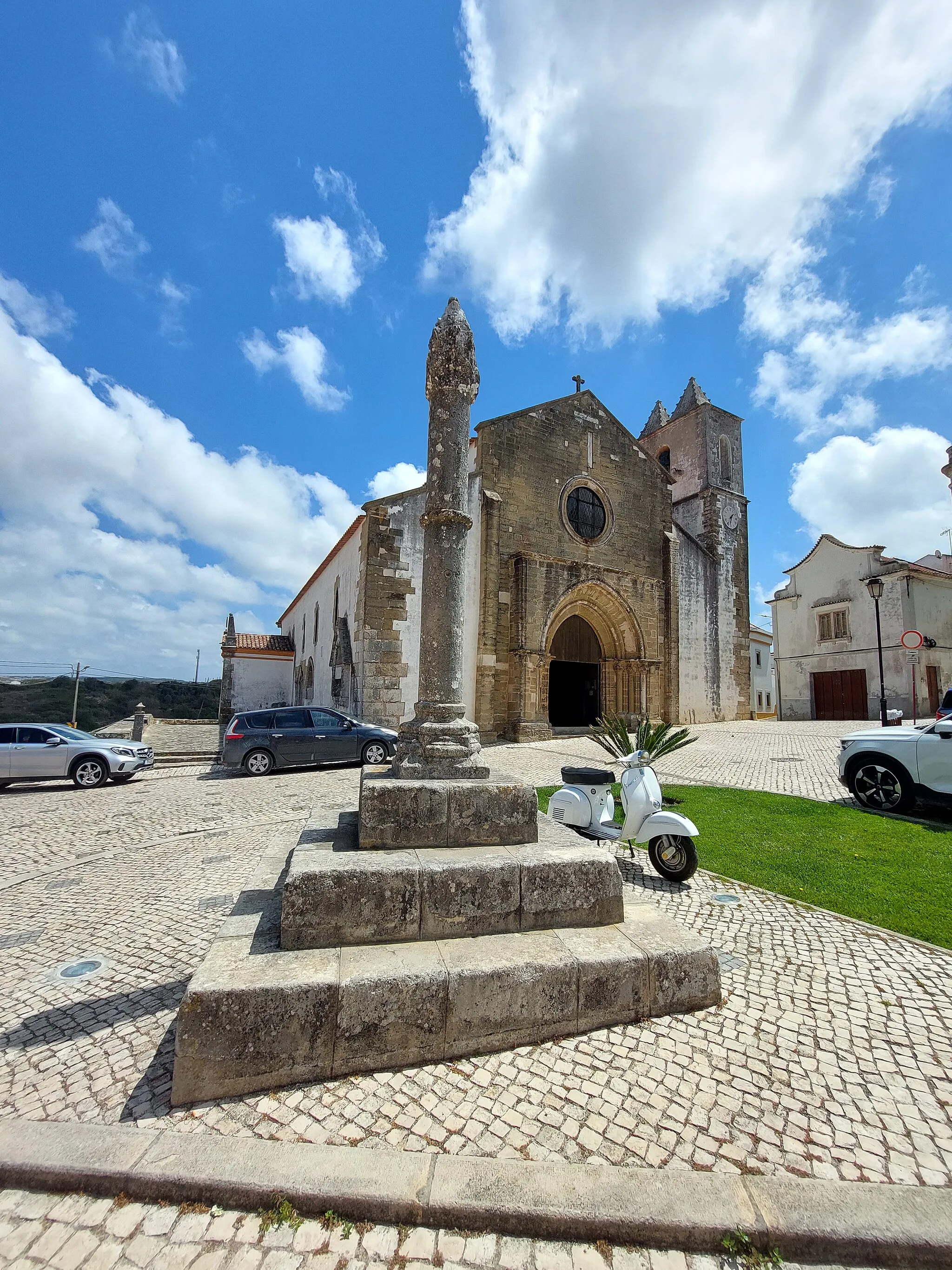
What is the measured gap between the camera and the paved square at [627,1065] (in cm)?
213

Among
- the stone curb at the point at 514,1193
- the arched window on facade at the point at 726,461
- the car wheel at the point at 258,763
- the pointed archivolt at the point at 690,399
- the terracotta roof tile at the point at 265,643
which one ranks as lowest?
the stone curb at the point at 514,1193

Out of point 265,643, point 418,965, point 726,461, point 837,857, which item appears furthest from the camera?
point 265,643

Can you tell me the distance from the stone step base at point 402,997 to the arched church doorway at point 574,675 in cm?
1373

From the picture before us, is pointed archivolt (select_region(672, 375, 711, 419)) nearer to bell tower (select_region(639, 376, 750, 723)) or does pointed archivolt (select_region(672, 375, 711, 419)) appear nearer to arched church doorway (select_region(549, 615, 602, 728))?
bell tower (select_region(639, 376, 750, 723))

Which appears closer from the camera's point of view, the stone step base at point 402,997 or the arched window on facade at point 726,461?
the stone step base at point 402,997

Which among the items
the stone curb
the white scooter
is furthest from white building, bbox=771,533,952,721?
the stone curb

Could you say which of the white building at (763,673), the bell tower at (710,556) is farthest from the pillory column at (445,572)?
the white building at (763,673)

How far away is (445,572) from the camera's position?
4.48m

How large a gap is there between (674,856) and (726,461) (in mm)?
20345

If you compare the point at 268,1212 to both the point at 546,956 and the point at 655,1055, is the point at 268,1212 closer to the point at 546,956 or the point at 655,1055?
the point at 546,956

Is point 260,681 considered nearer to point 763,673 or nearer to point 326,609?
point 326,609

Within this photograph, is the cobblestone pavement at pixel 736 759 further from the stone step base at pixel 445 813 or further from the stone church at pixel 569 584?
the stone step base at pixel 445 813

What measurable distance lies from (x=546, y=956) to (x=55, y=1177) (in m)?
2.03

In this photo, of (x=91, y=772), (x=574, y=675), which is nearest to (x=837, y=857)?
(x=91, y=772)
